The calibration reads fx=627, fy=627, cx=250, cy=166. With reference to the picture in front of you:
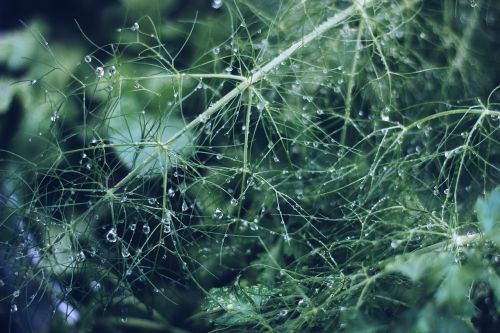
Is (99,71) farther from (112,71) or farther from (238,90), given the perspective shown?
(238,90)

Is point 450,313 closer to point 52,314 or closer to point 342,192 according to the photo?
point 342,192

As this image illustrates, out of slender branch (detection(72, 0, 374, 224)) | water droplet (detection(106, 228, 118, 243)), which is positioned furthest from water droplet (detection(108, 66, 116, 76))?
water droplet (detection(106, 228, 118, 243))

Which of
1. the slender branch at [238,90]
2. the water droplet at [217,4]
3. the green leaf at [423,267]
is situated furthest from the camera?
the water droplet at [217,4]

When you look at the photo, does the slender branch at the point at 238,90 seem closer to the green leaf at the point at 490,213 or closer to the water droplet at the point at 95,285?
the water droplet at the point at 95,285

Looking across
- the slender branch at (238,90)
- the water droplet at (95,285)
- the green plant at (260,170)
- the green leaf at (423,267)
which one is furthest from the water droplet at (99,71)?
the green leaf at (423,267)

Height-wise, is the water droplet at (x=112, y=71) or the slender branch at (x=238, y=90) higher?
the water droplet at (x=112, y=71)

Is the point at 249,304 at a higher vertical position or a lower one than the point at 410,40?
lower

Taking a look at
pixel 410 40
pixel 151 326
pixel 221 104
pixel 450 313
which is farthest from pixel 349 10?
pixel 151 326
